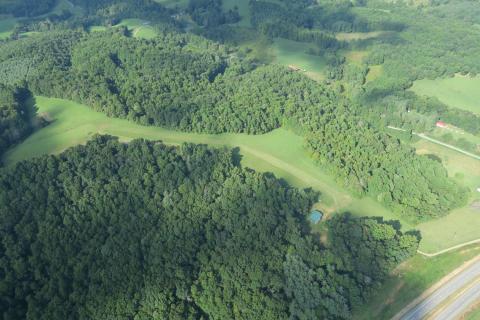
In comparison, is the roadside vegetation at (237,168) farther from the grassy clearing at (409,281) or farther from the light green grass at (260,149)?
the light green grass at (260,149)

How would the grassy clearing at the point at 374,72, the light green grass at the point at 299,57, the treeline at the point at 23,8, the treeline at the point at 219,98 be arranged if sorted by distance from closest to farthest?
the treeline at the point at 219,98 < the grassy clearing at the point at 374,72 < the light green grass at the point at 299,57 < the treeline at the point at 23,8

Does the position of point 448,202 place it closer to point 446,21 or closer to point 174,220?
point 174,220

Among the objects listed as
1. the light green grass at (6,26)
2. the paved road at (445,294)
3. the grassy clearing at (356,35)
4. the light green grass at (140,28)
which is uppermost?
the light green grass at (6,26)

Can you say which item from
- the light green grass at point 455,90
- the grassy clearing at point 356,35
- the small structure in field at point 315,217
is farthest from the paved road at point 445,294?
the grassy clearing at point 356,35

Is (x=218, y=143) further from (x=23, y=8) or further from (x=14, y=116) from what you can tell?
(x=23, y=8)

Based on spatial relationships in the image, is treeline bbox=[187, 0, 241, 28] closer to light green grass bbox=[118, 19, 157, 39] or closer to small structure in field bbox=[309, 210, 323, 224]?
light green grass bbox=[118, 19, 157, 39]
